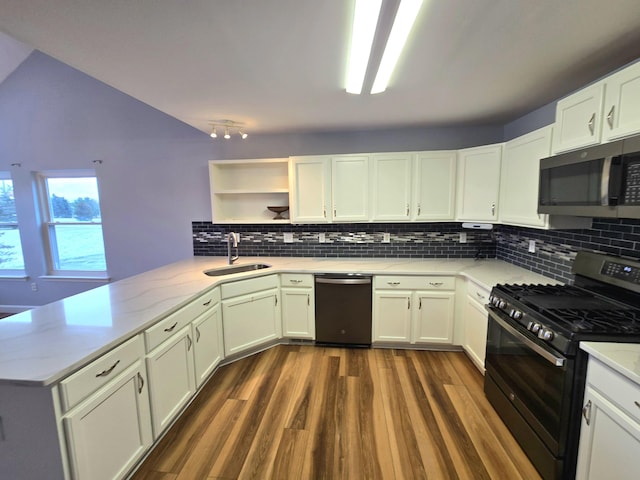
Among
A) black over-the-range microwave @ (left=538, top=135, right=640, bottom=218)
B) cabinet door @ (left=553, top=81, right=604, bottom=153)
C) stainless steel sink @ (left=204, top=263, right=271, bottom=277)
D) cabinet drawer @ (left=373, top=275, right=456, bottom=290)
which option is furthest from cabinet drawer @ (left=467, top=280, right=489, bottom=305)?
stainless steel sink @ (left=204, top=263, right=271, bottom=277)

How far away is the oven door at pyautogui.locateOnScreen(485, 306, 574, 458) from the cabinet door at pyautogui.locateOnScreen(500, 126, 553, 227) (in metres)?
0.88

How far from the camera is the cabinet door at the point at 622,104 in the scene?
136 centimetres

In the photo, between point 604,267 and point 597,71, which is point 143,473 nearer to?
point 604,267

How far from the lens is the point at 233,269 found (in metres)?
3.13

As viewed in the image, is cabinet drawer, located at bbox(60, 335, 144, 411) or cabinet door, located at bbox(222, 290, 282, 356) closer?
cabinet drawer, located at bbox(60, 335, 144, 411)

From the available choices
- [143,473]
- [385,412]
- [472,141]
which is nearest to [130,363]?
[143,473]

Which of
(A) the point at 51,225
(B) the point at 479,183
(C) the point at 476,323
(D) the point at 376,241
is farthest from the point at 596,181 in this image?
(A) the point at 51,225

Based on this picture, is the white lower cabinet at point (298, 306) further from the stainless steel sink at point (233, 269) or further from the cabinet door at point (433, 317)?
the cabinet door at point (433, 317)

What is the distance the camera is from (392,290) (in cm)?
288

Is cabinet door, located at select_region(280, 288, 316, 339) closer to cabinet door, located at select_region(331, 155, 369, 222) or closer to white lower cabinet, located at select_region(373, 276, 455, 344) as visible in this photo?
white lower cabinet, located at select_region(373, 276, 455, 344)

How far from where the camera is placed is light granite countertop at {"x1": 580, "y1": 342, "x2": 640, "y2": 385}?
1.12 metres

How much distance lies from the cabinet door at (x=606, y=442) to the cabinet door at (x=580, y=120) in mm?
1382

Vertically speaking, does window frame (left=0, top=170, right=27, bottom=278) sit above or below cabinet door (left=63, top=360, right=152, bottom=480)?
above

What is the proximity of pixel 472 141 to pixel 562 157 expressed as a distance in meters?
1.60
